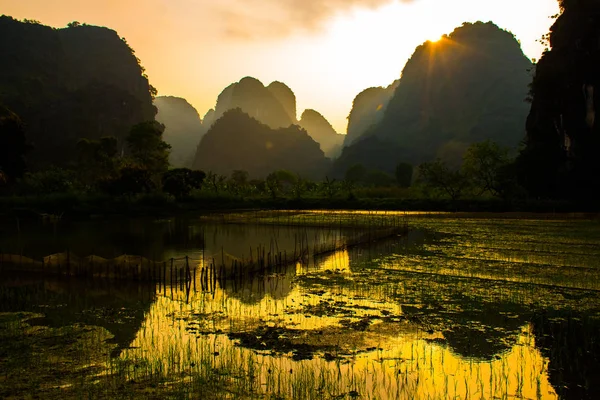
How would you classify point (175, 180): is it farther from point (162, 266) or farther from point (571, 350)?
point (571, 350)

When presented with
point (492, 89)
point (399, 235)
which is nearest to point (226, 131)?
point (492, 89)

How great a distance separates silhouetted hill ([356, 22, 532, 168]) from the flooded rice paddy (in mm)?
83838

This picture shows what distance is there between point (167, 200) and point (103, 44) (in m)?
82.5

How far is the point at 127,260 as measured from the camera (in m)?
13.1

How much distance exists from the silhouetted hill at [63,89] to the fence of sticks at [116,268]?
5701 centimetres

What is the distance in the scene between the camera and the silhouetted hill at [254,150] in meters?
135

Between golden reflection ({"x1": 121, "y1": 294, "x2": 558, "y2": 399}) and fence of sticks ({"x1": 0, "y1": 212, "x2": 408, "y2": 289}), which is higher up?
fence of sticks ({"x1": 0, "y1": 212, "x2": 408, "y2": 289})

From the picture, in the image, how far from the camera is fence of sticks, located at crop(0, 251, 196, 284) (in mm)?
12617

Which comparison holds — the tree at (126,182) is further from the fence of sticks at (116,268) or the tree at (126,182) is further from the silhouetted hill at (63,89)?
the silhouetted hill at (63,89)

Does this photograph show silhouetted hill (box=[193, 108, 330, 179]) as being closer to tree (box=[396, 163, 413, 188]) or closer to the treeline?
tree (box=[396, 163, 413, 188])

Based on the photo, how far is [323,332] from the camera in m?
8.27

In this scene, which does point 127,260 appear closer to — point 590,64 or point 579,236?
point 579,236

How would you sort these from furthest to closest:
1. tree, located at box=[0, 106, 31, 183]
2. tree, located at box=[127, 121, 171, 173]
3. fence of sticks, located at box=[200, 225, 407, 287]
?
tree, located at box=[127, 121, 171, 173]
tree, located at box=[0, 106, 31, 183]
fence of sticks, located at box=[200, 225, 407, 287]

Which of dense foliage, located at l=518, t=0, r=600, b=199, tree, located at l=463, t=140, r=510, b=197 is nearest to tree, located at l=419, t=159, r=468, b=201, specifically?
tree, located at l=463, t=140, r=510, b=197
